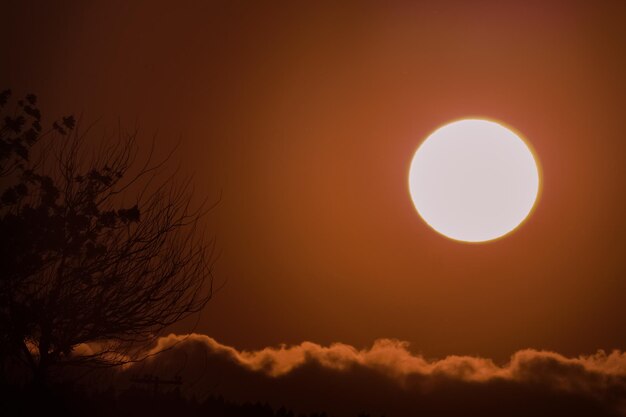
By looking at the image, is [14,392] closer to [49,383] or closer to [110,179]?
[49,383]

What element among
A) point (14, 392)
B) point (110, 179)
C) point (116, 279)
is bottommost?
point (14, 392)

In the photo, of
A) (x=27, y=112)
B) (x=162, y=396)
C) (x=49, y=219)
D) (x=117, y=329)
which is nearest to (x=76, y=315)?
(x=117, y=329)

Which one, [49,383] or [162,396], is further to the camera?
[162,396]

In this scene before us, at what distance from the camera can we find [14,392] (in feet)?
56.6

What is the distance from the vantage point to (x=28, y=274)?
647 inches

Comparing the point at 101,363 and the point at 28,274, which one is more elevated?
the point at 28,274

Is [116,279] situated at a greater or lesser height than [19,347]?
greater

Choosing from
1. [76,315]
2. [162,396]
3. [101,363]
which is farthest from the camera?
[162,396]

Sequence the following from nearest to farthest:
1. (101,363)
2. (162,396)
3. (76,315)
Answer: (76,315) < (101,363) < (162,396)

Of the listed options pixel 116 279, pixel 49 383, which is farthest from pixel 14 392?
pixel 116 279

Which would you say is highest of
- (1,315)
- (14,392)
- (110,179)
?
(110,179)

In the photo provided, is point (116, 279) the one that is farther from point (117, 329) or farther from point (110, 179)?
point (110, 179)

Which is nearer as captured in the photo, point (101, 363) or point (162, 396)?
point (101, 363)

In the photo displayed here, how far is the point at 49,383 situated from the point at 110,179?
472 centimetres
